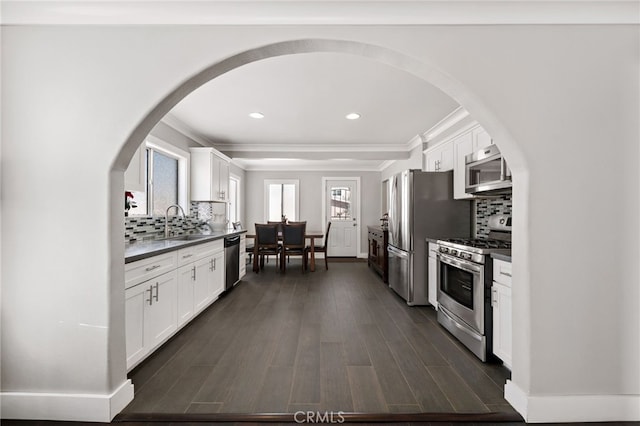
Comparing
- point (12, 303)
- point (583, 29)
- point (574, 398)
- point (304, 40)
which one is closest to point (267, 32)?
point (304, 40)

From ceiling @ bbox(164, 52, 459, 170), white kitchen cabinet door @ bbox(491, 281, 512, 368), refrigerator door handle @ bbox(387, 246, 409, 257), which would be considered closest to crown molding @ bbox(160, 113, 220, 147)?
ceiling @ bbox(164, 52, 459, 170)

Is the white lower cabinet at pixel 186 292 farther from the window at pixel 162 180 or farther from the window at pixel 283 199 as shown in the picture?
the window at pixel 283 199

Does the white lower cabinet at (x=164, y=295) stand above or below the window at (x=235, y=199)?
below

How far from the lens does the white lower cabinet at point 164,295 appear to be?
220cm

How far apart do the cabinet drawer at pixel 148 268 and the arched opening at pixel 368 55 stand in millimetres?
290

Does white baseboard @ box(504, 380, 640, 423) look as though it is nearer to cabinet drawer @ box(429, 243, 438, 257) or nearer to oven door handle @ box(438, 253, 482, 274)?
oven door handle @ box(438, 253, 482, 274)

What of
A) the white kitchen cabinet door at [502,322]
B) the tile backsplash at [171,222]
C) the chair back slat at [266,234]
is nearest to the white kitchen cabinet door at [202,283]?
the tile backsplash at [171,222]

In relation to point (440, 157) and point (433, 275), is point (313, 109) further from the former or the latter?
point (433, 275)

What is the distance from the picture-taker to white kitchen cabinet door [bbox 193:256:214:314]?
336cm

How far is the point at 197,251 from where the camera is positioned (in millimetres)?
3404

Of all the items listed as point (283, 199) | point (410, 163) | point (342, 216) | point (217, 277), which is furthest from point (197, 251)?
point (342, 216)

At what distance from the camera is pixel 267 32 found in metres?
1.76

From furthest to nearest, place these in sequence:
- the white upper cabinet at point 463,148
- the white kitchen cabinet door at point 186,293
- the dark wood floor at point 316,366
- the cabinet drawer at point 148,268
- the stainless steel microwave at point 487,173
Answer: the white upper cabinet at point 463,148 < the white kitchen cabinet door at point 186,293 < the stainless steel microwave at point 487,173 < the cabinet drawer at point 148,268 < the dark wood floor at point 316,366

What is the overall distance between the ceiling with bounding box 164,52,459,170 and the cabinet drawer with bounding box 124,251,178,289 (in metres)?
1.69
